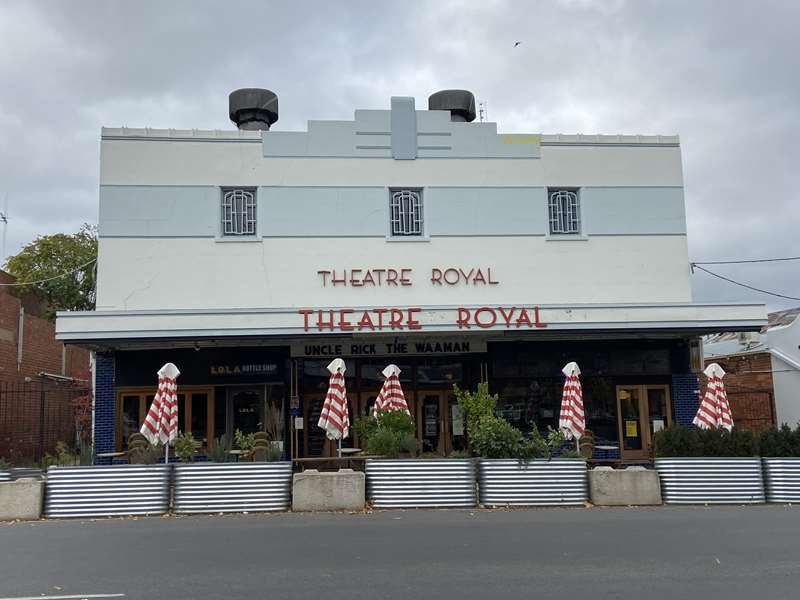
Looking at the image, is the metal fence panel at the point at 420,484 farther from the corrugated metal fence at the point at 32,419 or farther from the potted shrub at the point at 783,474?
the corrugated metal fence at the point at 32,419

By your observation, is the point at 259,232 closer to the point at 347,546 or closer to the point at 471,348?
the point at 471,348

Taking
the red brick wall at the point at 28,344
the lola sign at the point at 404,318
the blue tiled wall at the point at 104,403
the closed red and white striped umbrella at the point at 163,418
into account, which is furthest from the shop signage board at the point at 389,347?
the red brick wall at the point at 28,344

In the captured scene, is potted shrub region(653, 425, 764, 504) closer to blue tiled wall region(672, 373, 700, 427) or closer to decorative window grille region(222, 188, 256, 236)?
blue tiled wall region(672, 373, 700, 427)

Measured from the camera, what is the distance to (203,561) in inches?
344

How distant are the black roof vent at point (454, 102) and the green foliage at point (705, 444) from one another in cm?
1124

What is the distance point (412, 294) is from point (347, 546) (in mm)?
10366

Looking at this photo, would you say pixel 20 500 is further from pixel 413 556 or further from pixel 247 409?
pixel 247 409

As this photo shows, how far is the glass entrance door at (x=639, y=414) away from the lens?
810 inches

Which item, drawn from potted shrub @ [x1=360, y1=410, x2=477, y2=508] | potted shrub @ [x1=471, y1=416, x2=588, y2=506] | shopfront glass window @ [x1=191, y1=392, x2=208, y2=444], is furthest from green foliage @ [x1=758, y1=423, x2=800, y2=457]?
shopfront glass window @ [x1=191, y1=392, x2=208, y2=444]

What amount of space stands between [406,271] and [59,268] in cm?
1985

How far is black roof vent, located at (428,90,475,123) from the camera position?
72.6 feet

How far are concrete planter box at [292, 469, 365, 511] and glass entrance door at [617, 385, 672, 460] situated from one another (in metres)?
9.87

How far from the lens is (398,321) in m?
18.1

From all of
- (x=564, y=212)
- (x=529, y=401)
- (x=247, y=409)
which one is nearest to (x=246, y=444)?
(x=247, y=409)
